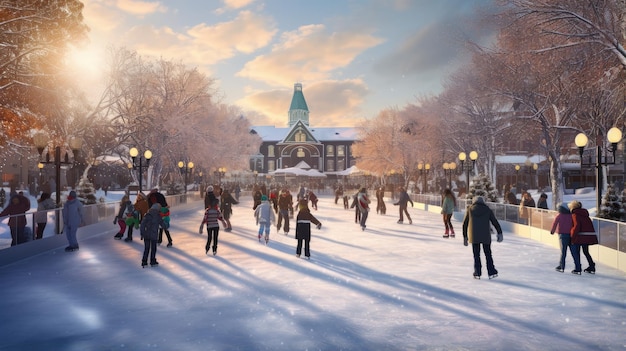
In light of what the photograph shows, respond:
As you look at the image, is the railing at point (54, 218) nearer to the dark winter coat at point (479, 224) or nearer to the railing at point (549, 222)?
the dark winter coat at point (479, 224)

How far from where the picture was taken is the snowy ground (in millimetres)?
5367

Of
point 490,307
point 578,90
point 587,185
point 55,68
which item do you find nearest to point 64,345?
point 490,307

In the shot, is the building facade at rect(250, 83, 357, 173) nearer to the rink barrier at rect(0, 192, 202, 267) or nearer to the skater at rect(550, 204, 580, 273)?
the rink barrier at rect(0, 192, 202, 267)

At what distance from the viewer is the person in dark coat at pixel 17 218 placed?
1094 centimetres

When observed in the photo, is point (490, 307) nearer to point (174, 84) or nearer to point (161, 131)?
point (161, 131)

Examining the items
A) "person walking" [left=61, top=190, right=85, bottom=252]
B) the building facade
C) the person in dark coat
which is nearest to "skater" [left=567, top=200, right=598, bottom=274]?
"person walking" [left=61, top=190, right=85, bottom=252]

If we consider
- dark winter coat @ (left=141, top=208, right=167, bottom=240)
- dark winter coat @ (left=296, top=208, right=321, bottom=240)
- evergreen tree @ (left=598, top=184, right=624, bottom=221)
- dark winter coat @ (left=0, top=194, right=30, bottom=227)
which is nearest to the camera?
dark winter coat @ (left=141, top=208, right=167, bottom=240)

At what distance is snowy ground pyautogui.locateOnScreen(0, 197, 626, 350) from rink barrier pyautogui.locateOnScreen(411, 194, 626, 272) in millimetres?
663

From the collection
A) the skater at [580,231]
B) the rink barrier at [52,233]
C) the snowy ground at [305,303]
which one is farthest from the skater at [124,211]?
the skater at [580,231]

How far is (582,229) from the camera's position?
9.20 metres

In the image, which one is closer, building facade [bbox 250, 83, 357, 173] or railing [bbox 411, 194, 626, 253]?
railing [bbox 411, 194, 626, 253]

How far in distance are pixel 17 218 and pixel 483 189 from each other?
702 inches

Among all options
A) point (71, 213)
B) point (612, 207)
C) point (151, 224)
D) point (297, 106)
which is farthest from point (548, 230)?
point (297, 106)

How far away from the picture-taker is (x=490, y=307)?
677 centimetres
